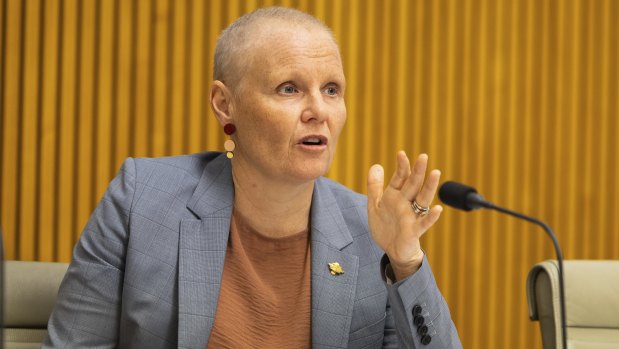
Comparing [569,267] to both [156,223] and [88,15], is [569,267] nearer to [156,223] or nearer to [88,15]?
[156,223]

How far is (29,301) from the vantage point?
2039 millimetres

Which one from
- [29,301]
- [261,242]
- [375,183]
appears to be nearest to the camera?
[375,183]

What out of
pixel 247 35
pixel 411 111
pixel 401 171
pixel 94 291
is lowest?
pixel 94 291

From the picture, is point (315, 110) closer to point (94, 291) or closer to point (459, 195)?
point (459, 195)

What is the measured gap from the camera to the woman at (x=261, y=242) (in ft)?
5.70

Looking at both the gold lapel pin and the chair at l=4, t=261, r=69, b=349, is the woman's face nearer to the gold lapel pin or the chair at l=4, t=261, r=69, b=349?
the gold lapel pin

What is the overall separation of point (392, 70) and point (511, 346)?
3.98 ft

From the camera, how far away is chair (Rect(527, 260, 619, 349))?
6.71 feet

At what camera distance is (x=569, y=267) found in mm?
2090

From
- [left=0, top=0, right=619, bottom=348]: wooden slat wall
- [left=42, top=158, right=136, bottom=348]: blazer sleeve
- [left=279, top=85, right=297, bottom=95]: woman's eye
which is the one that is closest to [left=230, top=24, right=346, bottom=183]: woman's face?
[left=279, top=85, right=297, bottom=95]: woman's eye

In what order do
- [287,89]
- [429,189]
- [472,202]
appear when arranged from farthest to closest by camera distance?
[287,89] < [429,189] < [472,202]

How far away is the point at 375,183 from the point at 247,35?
1.59ft

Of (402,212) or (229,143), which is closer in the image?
(402,212)

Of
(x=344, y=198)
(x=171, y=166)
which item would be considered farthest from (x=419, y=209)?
(x=171, y=166)
